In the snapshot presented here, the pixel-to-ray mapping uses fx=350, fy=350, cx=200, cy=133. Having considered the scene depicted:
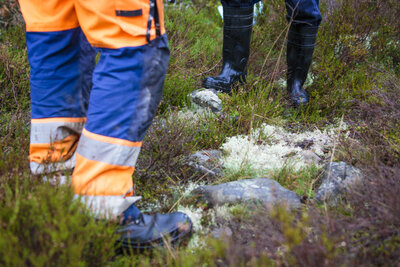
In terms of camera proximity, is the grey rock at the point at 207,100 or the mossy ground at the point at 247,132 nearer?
the mossy ground at the point at 247,132

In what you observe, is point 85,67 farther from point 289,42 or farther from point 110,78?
point 289,42

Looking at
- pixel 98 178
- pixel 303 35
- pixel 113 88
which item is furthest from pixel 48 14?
pixel 303 35

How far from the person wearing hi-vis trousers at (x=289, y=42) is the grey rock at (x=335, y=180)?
1094 mm

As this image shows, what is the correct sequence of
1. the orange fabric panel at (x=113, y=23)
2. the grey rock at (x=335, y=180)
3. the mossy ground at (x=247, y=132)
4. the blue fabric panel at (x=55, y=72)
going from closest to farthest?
the mossy ground at (x=247, y=132) → the orange fabric panel at (x=113, y=23) → the blue fabric panel at (x=55, y=72) → the grey rock at (x=335, y=180)


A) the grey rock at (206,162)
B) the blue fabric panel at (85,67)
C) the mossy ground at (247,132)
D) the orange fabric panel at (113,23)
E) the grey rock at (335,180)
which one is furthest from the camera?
the grey rock at (206,162)

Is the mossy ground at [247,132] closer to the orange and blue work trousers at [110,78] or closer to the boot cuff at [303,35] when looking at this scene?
the orange and blue work trousers at [110,78]

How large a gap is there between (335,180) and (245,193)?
0.54 metres

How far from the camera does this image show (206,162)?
2.49 meters

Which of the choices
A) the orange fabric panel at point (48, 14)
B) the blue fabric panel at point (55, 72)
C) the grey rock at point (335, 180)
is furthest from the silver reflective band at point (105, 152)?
the grey rock at point (335, 180)

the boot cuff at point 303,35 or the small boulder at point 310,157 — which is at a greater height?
the boot cuff at point 303,35

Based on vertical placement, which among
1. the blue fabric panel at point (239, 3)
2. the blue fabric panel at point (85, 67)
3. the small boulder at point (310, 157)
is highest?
the blue fabric panel at point (239, 3)

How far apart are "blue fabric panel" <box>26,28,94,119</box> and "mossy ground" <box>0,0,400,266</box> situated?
0.33 metres

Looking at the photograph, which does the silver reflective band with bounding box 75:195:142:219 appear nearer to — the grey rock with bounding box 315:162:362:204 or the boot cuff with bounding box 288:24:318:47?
the grey rock with bounding box 315:162:362:204

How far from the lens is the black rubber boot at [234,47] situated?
10.5 feet
